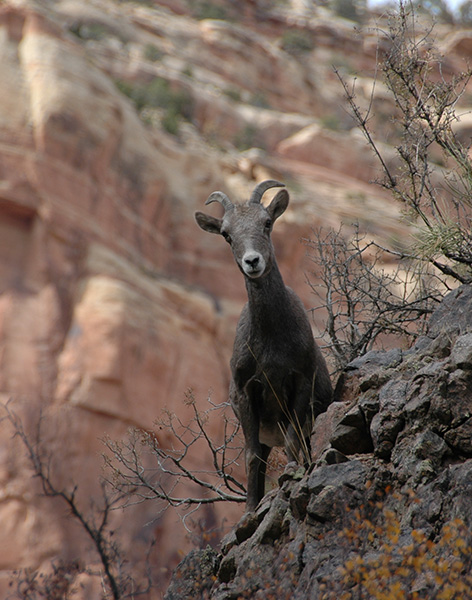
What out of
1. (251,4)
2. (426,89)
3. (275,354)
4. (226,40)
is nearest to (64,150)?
(426,89)

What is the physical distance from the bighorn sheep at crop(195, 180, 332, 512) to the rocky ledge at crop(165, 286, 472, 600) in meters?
0.46

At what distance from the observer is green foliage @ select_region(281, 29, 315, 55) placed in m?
49.0

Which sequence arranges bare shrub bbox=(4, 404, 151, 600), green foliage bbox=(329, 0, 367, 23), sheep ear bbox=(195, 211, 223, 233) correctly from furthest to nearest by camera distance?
green foliage bbox=(329, 0, 367, 23) → bare shrub bbox=(4, 404, 151, 600) → sheep ear bbox=(195, 211, 223, 233)

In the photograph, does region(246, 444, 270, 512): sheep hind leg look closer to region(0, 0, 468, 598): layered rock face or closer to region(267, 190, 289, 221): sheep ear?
region(267, 190, 289, 221): sheep ear

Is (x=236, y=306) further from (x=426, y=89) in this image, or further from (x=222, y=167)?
(x=426, y=89)

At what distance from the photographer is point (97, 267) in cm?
1916

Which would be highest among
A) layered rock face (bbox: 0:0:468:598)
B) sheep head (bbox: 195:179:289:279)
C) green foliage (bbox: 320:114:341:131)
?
green foliage (bbox: 320:114:341:131)

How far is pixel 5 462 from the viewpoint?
52.7ft

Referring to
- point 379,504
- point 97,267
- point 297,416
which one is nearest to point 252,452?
point 297,416

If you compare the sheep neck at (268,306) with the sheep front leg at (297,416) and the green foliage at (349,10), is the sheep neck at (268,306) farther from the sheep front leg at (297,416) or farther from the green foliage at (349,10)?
the green foliage at (349,10)

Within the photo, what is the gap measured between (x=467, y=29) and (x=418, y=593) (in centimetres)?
5907

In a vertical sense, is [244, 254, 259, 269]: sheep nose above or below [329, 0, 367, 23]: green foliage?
below

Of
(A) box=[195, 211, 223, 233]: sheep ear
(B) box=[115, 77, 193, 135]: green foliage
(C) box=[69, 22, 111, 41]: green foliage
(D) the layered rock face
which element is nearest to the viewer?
(A) box=[195, 211, 223, 233]: sheep ear

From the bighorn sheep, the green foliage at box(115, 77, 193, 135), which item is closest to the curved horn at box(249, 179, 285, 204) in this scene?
the bighorn sheep
